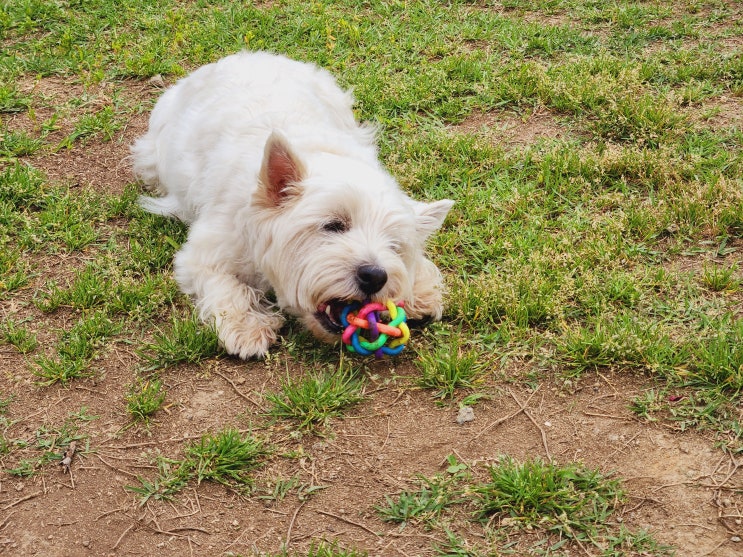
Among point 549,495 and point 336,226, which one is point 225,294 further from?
point 549,495

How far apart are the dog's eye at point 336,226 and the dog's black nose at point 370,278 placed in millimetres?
254

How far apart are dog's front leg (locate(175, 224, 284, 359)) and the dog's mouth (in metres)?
0.38

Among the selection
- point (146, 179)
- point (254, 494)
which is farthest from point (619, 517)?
point (146, 179)

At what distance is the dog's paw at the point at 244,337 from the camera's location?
452 cm

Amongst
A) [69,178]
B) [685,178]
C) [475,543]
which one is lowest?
[69,178]

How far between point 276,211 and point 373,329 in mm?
836

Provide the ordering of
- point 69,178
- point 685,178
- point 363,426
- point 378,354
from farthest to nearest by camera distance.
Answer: point 69,178, point 685,178, point 378,354, point 363,426

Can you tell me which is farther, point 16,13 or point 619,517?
point 16,13

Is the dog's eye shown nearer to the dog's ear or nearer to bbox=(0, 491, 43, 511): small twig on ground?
the dog's ear

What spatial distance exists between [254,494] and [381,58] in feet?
17.0

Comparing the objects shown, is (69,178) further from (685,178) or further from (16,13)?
(685,178)

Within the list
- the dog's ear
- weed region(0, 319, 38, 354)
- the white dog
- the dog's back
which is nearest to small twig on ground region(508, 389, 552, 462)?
the white dog

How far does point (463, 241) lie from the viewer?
5402mm

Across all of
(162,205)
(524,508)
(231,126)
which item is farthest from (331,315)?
(162,205)
